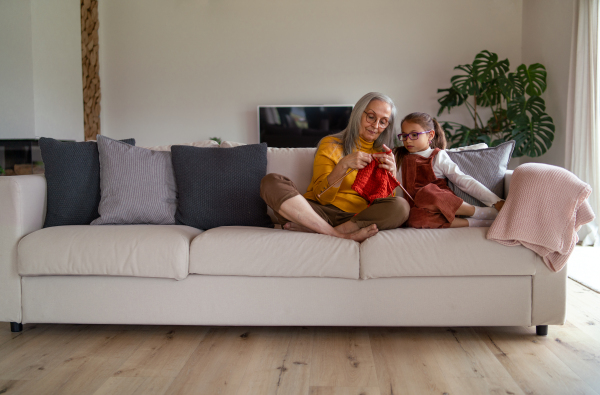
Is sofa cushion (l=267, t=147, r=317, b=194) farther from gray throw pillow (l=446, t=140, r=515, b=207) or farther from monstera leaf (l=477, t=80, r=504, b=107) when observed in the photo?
monstera leaf (l=477, t=80, r=504, b=107)

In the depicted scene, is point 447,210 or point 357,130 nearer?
point 447,210

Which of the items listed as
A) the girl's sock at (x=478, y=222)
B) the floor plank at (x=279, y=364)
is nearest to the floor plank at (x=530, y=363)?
the girl's sock at (x=478, y=222)

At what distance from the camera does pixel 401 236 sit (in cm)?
180

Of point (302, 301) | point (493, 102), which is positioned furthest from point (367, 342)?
point (493, 102)

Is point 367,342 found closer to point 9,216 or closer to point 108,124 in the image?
point 9,216

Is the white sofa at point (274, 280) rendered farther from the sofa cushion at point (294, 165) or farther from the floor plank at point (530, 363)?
the sofa cushion at point (294, 165)

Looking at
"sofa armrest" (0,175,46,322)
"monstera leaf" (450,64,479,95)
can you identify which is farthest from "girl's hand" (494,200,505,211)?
"monstera leaf" (450,64,479,95)

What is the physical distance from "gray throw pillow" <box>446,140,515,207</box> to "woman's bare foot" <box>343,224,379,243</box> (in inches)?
20.3

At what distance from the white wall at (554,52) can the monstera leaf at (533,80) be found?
0.10m

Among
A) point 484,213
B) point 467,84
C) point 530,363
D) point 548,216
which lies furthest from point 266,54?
point 530,363

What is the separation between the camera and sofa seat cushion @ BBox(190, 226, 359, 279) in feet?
5.78

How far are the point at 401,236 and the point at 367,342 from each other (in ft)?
1.38

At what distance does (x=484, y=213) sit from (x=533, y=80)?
2.99 m

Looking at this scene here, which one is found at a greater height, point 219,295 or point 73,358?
point 219,295
